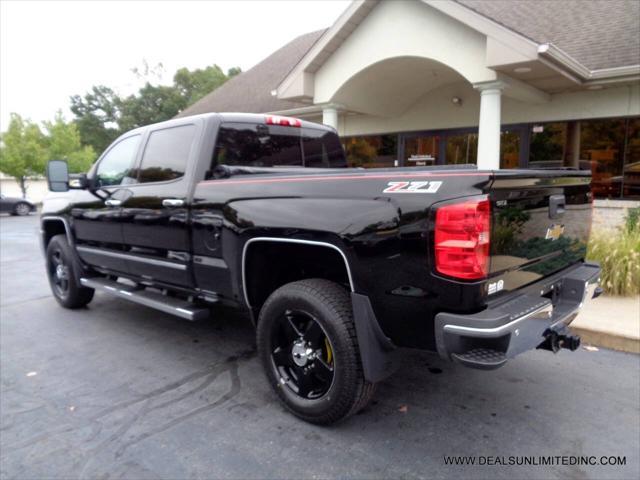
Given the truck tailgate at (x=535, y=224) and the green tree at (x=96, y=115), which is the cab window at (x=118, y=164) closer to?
the truck tailgate at (x=535, y=224)

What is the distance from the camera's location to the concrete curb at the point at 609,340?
4.19 m

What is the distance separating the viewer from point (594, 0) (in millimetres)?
11125

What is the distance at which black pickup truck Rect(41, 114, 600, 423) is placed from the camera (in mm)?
2277

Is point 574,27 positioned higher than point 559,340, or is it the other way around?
point 574,27

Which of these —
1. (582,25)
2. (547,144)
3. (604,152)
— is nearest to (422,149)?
(547,144)

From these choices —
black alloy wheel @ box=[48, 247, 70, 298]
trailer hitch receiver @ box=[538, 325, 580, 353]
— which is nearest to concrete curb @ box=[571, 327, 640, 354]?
trailer hitch receiver @ box=[538, 325, 580, 353]

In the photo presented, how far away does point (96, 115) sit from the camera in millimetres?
52531

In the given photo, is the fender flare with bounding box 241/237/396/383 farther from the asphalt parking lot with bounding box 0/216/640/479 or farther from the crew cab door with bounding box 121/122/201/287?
the crew cab door with bounding box 121/122/201/287

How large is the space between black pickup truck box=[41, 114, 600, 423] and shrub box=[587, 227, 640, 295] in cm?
255

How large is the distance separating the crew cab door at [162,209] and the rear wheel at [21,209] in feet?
76.1

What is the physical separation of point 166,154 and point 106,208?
1028 millimetres

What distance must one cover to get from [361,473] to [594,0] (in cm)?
1282

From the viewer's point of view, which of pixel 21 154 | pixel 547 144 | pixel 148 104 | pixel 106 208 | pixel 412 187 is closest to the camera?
pixel 412 187

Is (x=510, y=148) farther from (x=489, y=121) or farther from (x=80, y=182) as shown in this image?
(x=80, y=182)
